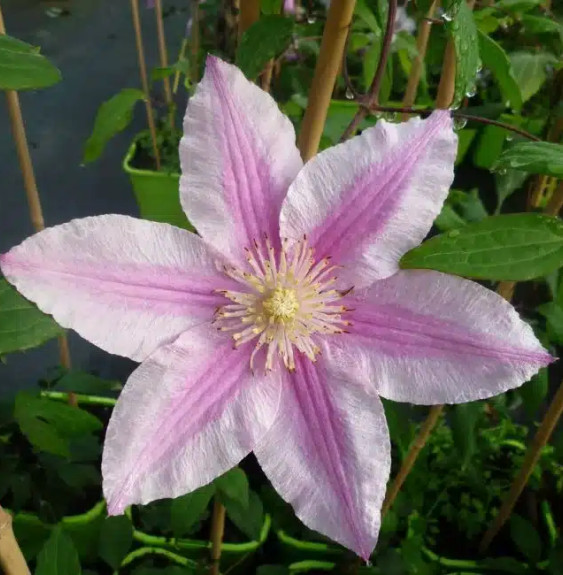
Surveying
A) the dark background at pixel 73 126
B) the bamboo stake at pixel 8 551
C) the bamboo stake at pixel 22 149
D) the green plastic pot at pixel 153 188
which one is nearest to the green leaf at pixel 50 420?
the bamboo stake at pixel 22 149

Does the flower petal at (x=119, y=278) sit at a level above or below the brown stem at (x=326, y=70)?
below

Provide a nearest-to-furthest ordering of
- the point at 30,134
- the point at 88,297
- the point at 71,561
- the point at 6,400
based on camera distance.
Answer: the point at 88,297, the point at 71,561, the point at 6,400, the point at 30,134

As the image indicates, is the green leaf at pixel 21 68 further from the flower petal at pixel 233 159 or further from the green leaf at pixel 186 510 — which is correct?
the green leaf at pixel 186 510

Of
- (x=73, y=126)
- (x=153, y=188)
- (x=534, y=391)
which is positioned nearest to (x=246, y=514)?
(x=534, y=391)

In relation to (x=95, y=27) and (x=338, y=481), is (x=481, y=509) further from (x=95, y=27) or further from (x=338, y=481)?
(x=95, y=27)

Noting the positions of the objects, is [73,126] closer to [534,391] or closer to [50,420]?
[50,420]

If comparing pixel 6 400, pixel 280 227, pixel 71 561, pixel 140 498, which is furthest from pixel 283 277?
pixel 6 400
